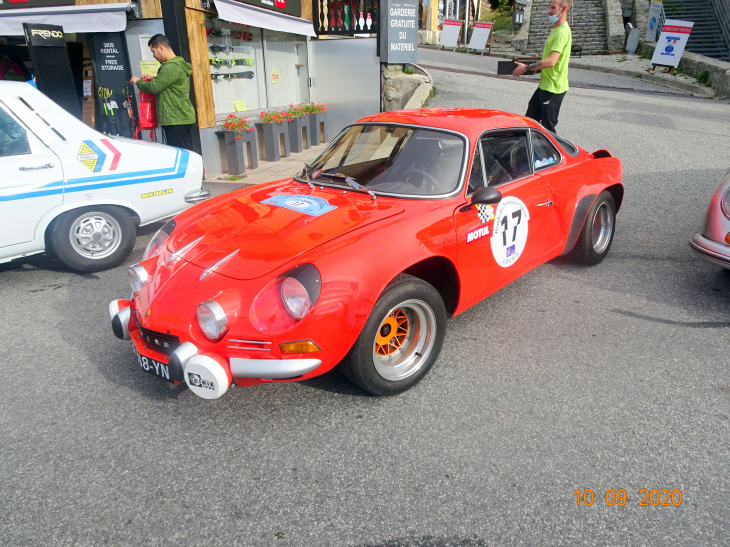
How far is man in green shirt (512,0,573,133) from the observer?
590 centimetres

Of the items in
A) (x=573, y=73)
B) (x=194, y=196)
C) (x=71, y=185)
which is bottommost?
(x=194, y=196)

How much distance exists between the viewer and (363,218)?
9.62 feet

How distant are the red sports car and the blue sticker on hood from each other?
0.01 m

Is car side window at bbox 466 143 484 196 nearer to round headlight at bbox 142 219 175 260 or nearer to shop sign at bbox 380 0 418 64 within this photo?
round headlight at bbox 142 219 175 260

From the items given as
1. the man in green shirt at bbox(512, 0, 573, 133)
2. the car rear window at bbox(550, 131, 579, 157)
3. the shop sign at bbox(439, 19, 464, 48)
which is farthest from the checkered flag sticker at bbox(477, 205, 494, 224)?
the shop sign at bbox(439, 19, 464, 48)

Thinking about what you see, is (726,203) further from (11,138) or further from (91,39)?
(91,39)

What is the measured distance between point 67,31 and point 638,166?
30.4ft

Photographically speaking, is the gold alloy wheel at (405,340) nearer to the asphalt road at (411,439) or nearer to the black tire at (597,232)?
the asphalt road at (411,439)

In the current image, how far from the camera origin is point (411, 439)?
256cm

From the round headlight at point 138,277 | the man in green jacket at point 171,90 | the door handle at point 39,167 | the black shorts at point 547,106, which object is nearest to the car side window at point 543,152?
the black shorts at point 547,106

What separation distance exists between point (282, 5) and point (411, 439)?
9487 mm

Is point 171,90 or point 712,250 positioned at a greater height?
point 171,90

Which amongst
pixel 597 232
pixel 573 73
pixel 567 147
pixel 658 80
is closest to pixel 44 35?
pixel 567 147
